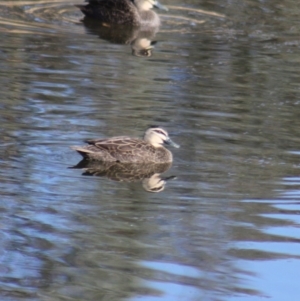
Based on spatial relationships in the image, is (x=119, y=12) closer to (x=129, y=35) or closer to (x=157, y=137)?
(x=129, y=35)

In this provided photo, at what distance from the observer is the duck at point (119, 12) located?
722 inches

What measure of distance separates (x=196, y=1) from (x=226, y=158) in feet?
32.2

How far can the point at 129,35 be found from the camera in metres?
17.6

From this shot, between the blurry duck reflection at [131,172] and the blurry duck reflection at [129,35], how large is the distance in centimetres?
509

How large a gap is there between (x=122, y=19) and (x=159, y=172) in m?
8.41

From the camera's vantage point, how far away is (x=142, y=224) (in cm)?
867

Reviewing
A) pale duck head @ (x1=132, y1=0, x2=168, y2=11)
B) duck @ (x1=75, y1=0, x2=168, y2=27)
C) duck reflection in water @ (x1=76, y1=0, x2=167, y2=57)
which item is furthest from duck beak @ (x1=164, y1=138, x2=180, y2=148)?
pale duck head @ (x1=132, y1=0, x2=168, y2=11)

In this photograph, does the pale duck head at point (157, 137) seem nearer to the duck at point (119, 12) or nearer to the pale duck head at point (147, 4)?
the duck at point (119, 12)

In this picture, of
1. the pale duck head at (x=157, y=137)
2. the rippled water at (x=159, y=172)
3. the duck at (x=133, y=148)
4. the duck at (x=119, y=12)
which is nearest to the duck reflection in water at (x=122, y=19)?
the duck at (x=119, y=12)

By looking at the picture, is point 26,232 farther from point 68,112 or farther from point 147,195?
point 68,112

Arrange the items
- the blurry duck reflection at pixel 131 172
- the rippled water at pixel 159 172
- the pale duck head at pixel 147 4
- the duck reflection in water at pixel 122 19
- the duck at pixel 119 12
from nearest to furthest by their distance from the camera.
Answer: the rippled water at pixel 159 172 → the blurry duck reflection at pixel 131 172 → the duck reflection in water at pixel 122 19 → the duck at pixel 119 12 → the pale duck head at pixel 147 4

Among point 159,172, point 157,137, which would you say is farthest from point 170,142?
point 159,172

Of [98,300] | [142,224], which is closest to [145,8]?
[142,224]

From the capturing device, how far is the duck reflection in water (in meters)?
17.6
